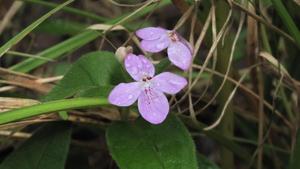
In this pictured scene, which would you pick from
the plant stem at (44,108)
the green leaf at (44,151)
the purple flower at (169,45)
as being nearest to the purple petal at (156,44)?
the purple flower at (169,45)

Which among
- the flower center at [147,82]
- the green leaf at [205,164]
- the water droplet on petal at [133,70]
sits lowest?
the green leaf at [205,164]

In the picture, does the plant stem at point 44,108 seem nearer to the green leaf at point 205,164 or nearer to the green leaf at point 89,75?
the green leaf at point 89,75

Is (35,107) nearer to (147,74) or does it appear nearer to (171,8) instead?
(147,74)

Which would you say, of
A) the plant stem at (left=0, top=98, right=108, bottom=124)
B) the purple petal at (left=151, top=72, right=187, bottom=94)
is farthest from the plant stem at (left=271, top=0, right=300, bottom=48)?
the plant stem at (left=0, top=98, right=108, bottom=124)

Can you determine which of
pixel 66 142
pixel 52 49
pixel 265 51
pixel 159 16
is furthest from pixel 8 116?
pixel 159 16

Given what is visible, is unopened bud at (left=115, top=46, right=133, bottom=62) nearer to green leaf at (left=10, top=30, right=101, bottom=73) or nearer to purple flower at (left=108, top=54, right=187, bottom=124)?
purple flower at (left=108, top=54, right=187, bottom=124)

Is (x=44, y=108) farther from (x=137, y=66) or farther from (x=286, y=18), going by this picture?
(x=286, y=18)
